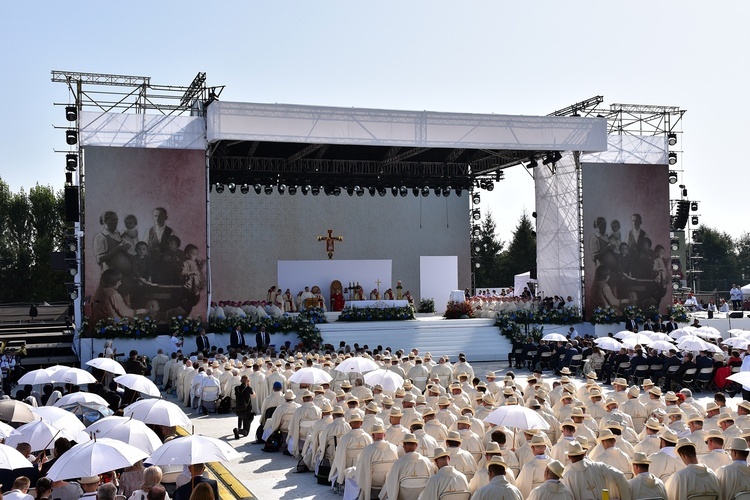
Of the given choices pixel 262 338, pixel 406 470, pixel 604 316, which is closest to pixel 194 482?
pixel 406 470

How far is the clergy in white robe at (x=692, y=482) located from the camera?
8859mm

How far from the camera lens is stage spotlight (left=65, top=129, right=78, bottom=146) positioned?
28688mm

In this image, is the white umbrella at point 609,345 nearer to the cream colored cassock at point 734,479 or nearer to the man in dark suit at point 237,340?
the man in dark suit at point 237,340

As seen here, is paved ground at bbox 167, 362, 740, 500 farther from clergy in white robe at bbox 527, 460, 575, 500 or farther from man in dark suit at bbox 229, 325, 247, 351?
man in dark suit at bbox 229, 325, 247, 351

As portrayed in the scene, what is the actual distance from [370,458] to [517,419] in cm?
213

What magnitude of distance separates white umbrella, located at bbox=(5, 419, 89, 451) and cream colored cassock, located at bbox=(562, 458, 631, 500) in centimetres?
605

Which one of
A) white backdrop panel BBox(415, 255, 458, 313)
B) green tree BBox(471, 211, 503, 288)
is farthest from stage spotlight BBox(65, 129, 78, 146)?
green tree BBox(471, 211, 503, 288)

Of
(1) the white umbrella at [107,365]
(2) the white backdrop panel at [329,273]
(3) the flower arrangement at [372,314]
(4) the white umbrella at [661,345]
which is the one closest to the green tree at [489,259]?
(2) the white backdrop panel at [329,273]

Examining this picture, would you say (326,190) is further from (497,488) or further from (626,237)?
(497,488)

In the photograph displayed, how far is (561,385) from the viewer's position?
1622cm

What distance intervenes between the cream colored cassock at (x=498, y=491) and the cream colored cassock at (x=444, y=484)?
97cm

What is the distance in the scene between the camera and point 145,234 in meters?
29.8

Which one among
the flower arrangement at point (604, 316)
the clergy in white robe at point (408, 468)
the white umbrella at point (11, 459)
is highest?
the flower arrangement at point (604, 316)

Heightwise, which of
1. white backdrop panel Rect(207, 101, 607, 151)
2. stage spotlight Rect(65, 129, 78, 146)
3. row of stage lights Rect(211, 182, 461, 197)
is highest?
white backdrop panel Rect(207, 101, 607, 151)
